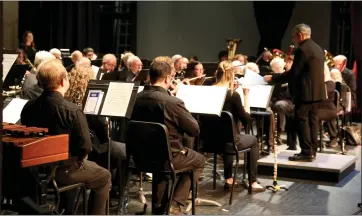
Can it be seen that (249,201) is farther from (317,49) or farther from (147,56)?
(147,56)

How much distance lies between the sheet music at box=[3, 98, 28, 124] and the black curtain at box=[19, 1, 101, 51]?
320 inches

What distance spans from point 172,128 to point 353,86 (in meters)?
5.59

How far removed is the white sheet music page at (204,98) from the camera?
517cm

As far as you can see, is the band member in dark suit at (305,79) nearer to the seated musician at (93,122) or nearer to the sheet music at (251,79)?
the sheet music at (251,79)

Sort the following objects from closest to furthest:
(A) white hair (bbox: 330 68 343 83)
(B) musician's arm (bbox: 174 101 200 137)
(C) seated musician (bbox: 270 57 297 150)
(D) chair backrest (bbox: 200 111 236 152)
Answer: (B) musician's arm (bbox: 174 101 200 137) < (D) chair backrest (bbox: 200 111 236 152) < (C) seated musician (bbox: 270 57 297 150) < (A) white hair (bbox: 330 68 343 83)

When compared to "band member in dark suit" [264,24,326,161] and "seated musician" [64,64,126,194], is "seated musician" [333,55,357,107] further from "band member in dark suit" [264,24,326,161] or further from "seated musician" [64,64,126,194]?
"seated musician" [64,64,126,194]

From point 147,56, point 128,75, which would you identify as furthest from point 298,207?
point 147,56

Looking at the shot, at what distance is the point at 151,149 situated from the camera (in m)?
4.44

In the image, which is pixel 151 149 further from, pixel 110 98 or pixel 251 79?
pixel 251 79

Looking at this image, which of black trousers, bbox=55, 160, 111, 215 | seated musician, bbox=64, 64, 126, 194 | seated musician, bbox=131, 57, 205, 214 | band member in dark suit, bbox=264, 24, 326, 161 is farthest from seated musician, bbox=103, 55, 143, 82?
black trousers, bbox=55, 160, 111, 215

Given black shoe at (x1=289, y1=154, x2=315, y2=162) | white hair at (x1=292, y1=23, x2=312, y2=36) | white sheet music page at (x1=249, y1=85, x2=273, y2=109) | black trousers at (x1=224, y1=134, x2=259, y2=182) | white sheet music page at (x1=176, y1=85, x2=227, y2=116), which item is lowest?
black shoe at (x1=289, y1=154, x2=315, y2=162)

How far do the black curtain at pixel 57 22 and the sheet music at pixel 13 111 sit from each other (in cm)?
813

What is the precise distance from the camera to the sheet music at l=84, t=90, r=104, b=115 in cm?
457

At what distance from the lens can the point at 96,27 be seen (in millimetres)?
13883
